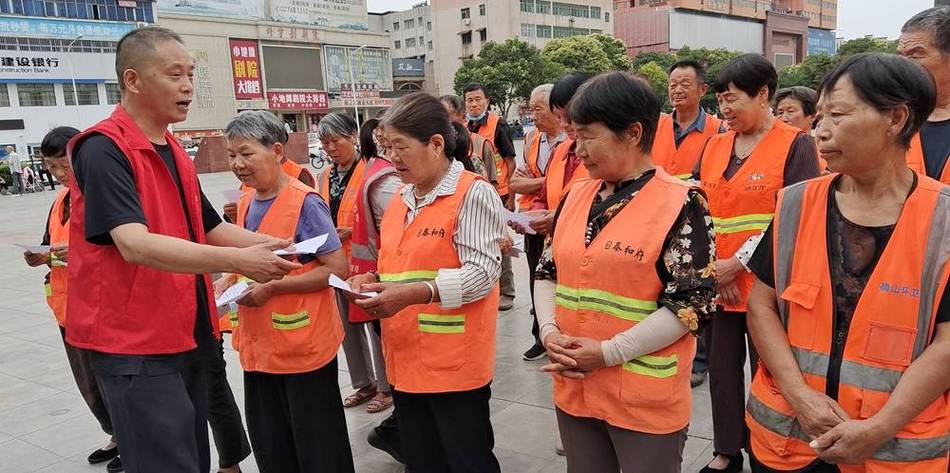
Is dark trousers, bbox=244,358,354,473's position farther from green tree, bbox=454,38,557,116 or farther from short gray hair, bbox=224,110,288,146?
green tree, bbox=454,38,557,116

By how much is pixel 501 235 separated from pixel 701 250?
2.77 ft

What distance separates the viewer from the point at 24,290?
796cm

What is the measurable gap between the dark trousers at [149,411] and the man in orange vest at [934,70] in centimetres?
264

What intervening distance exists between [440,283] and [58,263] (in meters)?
2.46

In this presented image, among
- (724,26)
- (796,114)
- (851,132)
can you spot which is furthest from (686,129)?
(724,26)

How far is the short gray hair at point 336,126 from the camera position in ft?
12.4

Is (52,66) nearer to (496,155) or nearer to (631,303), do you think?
(496,155)

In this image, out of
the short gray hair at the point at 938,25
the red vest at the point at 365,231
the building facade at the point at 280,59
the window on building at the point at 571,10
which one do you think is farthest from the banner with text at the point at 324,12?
the short gray hair at the point at 938,25

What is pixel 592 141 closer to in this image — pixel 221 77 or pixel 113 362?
pixel 113 362

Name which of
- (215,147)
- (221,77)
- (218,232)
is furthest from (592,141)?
(221,77)

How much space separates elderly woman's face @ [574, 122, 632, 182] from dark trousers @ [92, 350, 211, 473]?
1.48 meters

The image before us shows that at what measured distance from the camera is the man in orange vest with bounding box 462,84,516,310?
600 centimetres

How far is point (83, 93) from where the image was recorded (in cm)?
4231

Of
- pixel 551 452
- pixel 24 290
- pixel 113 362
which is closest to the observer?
pixel 113 362
